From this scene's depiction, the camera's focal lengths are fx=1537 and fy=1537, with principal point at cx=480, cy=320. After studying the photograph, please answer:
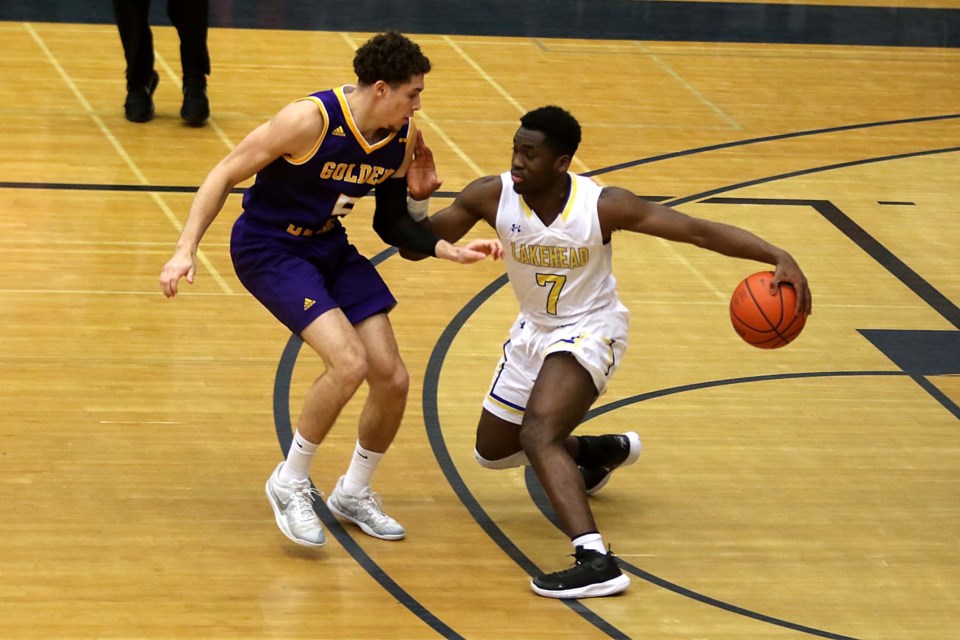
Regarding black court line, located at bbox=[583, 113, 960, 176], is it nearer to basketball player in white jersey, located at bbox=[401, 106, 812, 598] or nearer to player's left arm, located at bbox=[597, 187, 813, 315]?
basketball player in white jersey, located at bbox=[401, 106, 812, 598]

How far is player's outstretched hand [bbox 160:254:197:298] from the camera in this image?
4.82m

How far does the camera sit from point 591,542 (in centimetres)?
502

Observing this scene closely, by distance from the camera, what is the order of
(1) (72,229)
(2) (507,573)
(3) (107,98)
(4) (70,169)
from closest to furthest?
(2) (507,573) → (1) (72,229) → (4) (70,169) → (3) (107,98)

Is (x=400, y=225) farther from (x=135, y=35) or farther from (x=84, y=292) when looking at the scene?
(x=135, y=35)

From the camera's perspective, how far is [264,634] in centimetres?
466

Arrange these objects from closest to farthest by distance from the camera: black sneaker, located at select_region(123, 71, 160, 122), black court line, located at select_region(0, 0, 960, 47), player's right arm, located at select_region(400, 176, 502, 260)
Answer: player's right arm, located at select_region(400, 176, 502, 260)
black sneaker, located at select_region(123, 71, 160, 122)
black court line, located at select_region(0, 0, 960, 47)

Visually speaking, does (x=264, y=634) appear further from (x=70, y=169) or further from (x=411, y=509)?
(x=70, y=169)

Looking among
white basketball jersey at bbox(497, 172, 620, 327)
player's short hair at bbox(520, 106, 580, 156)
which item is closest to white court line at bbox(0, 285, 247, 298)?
white basketball jersey at bbox(497, 172, 620, 327)

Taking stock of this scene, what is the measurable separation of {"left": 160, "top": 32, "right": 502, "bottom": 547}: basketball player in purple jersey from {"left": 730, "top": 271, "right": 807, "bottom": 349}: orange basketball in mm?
946

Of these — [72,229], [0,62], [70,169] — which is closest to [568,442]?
[72,229]

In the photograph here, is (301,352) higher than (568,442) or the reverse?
the reverse

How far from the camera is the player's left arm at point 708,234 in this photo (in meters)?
5.15

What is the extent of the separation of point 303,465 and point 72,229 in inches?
141

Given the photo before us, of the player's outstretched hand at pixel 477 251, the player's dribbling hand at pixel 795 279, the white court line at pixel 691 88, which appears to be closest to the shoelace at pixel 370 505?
the player's outstretched hand at pixel 477 251
